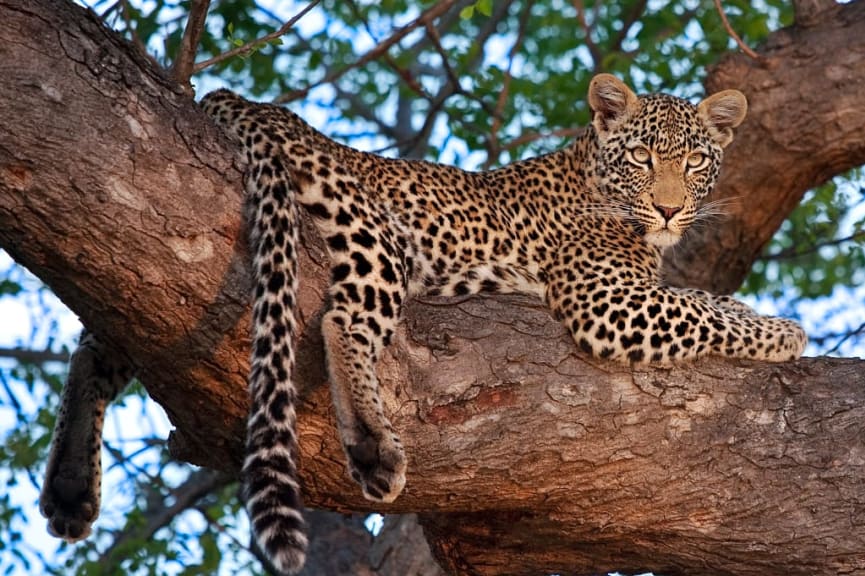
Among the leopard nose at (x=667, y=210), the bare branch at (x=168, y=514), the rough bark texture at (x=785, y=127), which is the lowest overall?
the bare branch at (x=168, y=514)

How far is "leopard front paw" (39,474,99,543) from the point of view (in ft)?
21.4

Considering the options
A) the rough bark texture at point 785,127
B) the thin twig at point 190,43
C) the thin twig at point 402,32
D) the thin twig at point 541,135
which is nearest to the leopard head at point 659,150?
the rough bark texture at point 785,127

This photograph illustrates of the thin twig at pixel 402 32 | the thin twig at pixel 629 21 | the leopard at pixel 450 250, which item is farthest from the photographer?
the thin twig at pixel 629 21

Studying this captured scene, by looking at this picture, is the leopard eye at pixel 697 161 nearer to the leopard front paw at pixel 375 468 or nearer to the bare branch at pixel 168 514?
the leopard front paw at pixel 375 468

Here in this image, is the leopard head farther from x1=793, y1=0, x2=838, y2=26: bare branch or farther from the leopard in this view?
x1=793, y1=0, x2=838, y2=26: bare branch

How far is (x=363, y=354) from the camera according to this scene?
19.9 ft

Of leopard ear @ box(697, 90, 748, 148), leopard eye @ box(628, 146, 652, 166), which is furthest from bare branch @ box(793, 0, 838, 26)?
leopard eye @ box(628, 146, 652, 166)

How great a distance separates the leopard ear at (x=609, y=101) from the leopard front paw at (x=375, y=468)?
335 centimetres

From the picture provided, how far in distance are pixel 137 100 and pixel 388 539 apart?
465cm

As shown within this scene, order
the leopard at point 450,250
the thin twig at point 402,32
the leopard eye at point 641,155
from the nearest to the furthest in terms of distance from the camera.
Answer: the leopard at point 450,250, the leopard eye at point 641,155, the thin twig at point 402,32

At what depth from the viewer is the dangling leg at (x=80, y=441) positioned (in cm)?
655

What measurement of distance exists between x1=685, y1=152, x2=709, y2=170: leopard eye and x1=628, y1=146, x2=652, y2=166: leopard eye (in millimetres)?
243

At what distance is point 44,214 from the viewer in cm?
527

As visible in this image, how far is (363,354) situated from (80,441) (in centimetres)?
171
